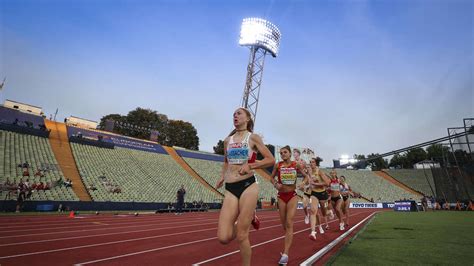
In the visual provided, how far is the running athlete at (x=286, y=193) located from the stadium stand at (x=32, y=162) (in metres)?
21.5

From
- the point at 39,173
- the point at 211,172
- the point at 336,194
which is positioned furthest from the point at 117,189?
the point at 336,194

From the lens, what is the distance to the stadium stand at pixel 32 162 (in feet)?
73.9

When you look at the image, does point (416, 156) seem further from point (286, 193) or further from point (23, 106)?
point (286, 193)

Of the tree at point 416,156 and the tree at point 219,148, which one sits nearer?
the tree at point 219,148

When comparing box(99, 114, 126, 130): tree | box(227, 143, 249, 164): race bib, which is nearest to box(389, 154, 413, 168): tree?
box(99, 114, 126, 130): tree

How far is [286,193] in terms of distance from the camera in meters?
6.39

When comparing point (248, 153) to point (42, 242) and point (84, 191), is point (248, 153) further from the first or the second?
point (84, 191)

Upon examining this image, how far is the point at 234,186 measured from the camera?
13.6 feet

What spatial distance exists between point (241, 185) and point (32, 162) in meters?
28.4

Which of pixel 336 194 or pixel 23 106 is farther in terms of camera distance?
pixel 23 106

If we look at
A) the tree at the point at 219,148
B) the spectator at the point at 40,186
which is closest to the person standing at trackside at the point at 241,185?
the spectator at the point at 40,186

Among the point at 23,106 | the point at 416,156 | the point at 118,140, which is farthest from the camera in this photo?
the point at 416,156

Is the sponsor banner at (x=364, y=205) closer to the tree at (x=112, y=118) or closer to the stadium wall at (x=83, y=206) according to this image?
the stadium wall at (x=83, y=206)

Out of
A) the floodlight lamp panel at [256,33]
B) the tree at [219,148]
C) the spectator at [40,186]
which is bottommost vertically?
the spectator at [40,186]
